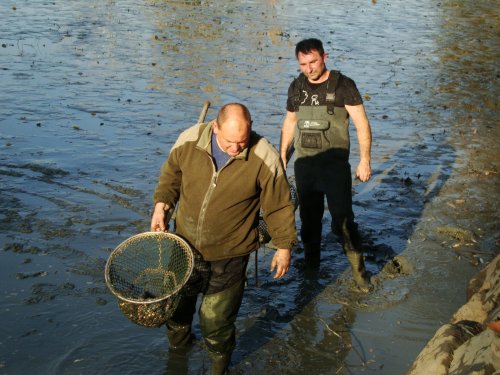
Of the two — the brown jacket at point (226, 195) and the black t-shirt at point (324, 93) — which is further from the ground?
the black t-shirt at point (324, 93)

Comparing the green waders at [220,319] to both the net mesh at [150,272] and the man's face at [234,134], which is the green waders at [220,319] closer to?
the net mesh at [150,272]

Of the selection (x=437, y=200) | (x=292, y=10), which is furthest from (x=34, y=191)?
(x=292, y=10)

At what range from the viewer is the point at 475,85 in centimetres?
1630

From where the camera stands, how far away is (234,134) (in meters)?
4.81

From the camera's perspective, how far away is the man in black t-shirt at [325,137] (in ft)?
21.4

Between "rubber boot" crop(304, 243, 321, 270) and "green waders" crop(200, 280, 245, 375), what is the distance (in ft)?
6.99

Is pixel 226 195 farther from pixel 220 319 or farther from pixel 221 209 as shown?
pixel 220 319

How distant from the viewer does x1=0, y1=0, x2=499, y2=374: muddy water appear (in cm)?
624

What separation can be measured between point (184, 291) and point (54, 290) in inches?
87.7

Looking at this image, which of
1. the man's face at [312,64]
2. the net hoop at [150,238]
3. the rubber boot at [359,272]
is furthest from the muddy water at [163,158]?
the man's face at [312,64]

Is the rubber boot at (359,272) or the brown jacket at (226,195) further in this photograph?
the rubber boot at (359,272)

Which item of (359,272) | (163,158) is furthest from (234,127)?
(163,158)

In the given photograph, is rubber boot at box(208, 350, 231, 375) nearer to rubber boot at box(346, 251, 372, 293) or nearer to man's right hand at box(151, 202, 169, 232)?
man's right hand at box(151, 202, 169, 232)

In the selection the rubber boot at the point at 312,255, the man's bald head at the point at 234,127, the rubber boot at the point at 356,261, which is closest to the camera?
Result: the man's bald head at the point at 234,127
